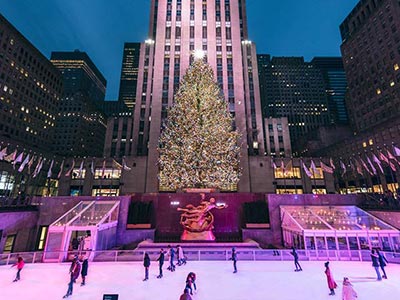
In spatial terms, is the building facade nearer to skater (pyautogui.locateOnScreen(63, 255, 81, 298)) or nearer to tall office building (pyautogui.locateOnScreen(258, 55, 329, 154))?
skater (pyautogui.locateOnScreen(63, 255, 81, 298))

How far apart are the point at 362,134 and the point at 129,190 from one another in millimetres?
63718

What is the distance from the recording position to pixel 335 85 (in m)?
156

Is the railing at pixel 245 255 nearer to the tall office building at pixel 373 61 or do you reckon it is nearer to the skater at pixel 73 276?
the skater at pixel 73 276

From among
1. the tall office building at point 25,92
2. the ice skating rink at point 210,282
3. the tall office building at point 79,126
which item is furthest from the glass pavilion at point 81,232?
the tall office building at point 79,126

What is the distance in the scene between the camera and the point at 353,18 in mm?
79125

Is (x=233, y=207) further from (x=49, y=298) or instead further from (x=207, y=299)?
(x=49, y=298)

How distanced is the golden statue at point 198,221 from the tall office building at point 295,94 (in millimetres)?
112192

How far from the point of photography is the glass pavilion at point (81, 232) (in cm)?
1809

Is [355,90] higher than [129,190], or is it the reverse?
[355,90]

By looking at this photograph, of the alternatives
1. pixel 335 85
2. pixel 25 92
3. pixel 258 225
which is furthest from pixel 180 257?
pixel 335 85

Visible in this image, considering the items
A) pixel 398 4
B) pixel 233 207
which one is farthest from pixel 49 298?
pixel 398 4


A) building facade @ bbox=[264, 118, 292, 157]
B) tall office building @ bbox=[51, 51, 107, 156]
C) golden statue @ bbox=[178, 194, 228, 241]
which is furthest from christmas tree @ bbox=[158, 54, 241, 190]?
tall office building @ bbox=[51, 51, 107, 156]

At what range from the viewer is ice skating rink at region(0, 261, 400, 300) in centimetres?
1030

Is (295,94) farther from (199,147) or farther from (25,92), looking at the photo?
(25,92)
